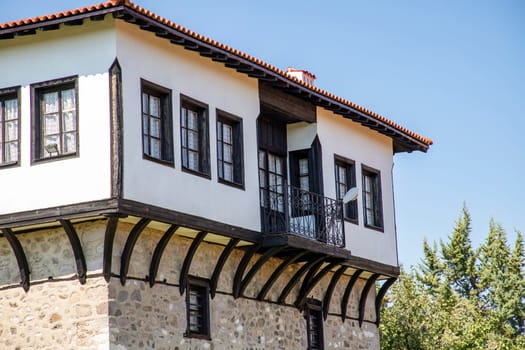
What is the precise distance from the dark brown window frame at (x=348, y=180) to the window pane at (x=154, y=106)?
6645 millimetres

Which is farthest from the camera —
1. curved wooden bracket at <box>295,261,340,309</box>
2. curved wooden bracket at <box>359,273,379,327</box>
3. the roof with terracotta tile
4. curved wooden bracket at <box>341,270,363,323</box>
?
curved wooden bracket at <box>359,273,379,327</box>

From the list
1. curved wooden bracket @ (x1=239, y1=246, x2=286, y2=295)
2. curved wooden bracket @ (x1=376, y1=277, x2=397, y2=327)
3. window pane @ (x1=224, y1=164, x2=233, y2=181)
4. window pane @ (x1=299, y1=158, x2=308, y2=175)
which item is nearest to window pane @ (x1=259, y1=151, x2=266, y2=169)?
window pane @ (x1=299, y1=158, x2=308, y2=175)

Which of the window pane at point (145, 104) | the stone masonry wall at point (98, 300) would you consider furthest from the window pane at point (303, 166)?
the window pane at point (145, 104)

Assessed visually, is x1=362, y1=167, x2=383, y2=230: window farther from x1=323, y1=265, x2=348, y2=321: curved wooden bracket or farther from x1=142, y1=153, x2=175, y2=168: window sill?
x1=142, y1=153, x2=175, y2=168: window sill

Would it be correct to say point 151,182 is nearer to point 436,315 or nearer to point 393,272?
point 393,272

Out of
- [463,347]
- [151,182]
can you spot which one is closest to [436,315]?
[463,347]

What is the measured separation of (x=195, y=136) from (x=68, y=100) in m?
2.80

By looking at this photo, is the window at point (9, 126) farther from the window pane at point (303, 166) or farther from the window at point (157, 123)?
the window pane at point (303, 166)

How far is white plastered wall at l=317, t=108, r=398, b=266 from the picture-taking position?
2919cm

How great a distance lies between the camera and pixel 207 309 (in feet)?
81.9

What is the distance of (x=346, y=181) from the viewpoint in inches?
1184

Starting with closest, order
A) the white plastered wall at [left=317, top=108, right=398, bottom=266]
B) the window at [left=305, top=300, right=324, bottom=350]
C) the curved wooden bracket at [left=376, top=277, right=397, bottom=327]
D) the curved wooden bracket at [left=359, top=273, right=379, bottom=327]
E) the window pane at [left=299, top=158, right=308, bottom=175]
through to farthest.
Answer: the window at [left=305, top=300, right=324, bottom=350] → the window pane at [left=299, top=158, right=308, bottom=175] → the white plastered wall at [left=317, top=108, right=398, bottom=266] → the curved wooden bracket at [left=359, top=273, right=379, bottom=327] → the curved wooden bracket at [left=376, top=277, right=397, bottom=327]

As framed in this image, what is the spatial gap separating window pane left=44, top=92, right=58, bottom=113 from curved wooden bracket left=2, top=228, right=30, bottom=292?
228cm

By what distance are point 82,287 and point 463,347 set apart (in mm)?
19290
